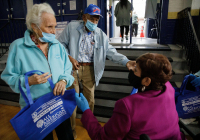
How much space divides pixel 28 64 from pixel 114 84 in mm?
1944

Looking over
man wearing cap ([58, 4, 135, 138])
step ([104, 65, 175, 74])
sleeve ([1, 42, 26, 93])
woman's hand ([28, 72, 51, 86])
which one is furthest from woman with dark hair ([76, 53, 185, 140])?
step ([104, 65, 175, 74])

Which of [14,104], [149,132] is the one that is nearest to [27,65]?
[149,132]

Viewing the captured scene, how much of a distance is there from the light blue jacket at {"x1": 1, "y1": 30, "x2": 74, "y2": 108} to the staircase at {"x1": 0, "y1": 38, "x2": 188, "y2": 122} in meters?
1.54

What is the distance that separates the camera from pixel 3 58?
407 centimetres

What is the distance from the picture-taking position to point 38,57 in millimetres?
1008

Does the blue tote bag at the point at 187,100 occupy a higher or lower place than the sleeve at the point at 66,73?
lower

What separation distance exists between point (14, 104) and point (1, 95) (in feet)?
1.60

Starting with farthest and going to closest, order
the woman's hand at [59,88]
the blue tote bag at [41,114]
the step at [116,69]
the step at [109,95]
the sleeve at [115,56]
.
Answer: the step at [116,69] → the step at [109,95] → the sleeve at [115,56] → the woman's hand at [59,88] → the blue tote bag at [41,114]

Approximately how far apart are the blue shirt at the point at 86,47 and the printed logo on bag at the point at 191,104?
3.79 ft

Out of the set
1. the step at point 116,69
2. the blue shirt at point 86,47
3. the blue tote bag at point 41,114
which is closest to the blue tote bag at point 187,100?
the blue tote bag at point 41,114

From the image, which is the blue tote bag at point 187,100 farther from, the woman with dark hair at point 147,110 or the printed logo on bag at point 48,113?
the printed logo on bag at point 48,113

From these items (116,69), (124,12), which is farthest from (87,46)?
(124,12)

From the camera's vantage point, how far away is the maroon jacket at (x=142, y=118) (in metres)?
0.71

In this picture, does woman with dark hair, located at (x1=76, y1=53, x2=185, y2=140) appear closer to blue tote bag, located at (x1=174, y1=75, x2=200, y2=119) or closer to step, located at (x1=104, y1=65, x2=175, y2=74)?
blue tote bag, located at (x1=174, y1=75, x2=200, y2=119)
